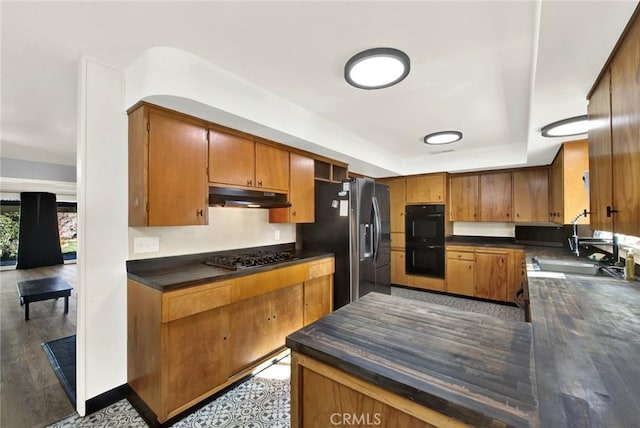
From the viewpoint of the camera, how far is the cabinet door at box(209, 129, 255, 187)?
7.54ft

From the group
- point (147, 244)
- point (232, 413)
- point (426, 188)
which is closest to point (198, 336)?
point (232, 413)

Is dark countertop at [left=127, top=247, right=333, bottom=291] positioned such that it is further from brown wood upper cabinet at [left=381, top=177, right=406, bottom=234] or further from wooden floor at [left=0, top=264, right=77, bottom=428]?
brown wood upper cabinet at [left=381, top=177, right=406, bottom=234]

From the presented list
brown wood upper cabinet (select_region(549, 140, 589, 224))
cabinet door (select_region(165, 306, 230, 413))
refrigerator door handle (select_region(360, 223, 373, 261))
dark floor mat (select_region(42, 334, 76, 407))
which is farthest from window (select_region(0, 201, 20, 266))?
brown wood upper cabinet (select_region(549, 140, 589, 224))

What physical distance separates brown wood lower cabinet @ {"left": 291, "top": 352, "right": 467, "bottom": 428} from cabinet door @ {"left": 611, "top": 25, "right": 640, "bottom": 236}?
3.61 ft

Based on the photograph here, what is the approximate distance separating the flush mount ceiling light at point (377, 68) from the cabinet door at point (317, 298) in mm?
1959

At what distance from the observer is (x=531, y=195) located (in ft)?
14.1

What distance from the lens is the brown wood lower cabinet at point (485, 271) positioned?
13.6 feet

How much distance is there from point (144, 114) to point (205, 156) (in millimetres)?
491

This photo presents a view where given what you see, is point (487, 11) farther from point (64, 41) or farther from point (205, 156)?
point (64, 41)

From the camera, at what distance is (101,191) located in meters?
1.95

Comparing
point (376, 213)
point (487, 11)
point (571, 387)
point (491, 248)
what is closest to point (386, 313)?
point (571, 387)

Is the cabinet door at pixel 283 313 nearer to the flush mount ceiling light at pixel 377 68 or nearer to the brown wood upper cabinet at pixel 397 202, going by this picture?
the flush mount ceiling light at pixel 377 68

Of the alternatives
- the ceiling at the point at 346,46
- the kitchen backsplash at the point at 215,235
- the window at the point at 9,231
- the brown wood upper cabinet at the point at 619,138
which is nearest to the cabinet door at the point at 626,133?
the brown wood upper cabinet at the point at 619,138

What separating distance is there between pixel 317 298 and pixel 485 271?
2.97 m
